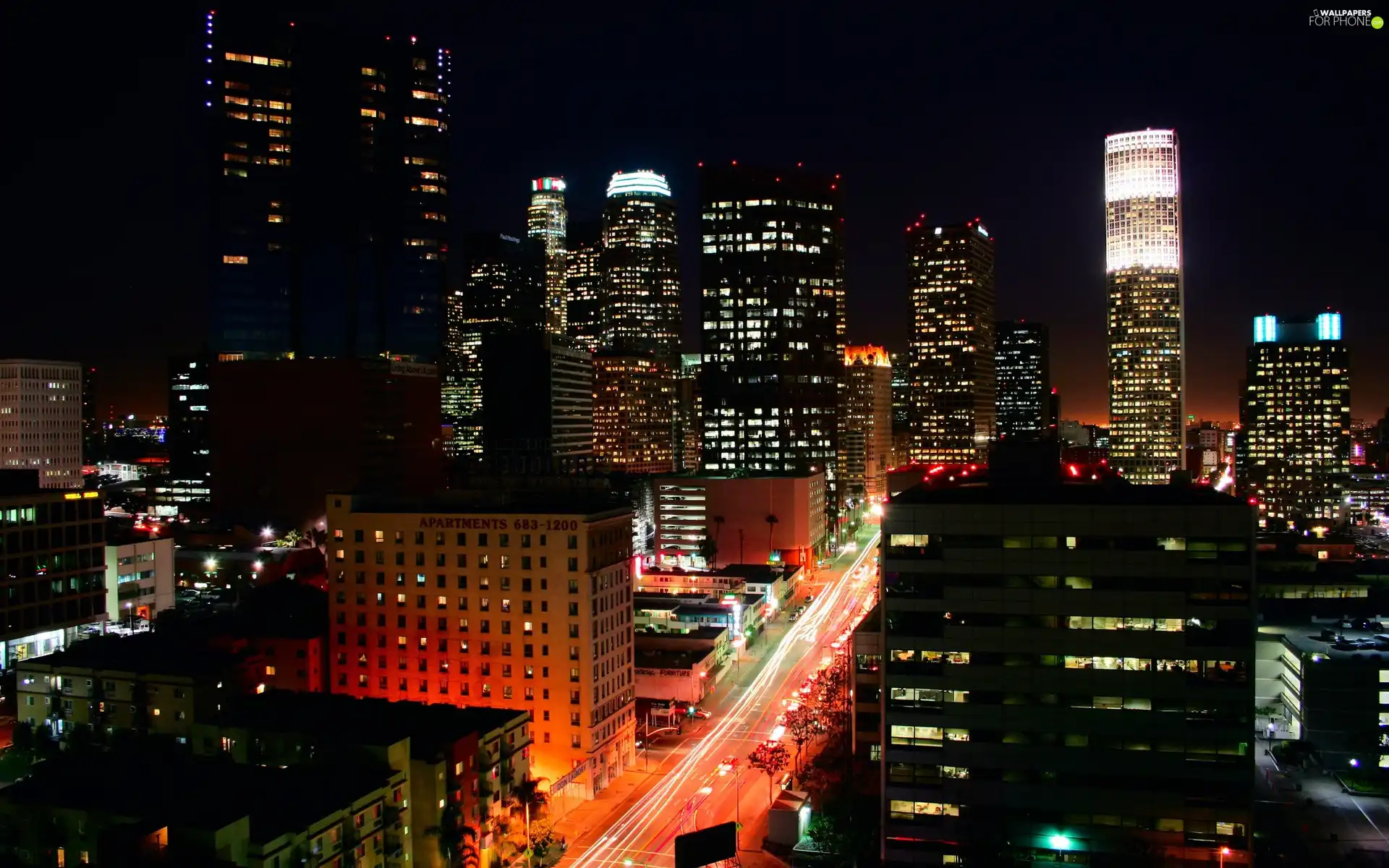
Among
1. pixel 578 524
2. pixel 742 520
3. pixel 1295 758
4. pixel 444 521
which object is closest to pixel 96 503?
pixel 444 521

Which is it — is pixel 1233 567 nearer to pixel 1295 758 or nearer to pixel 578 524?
pixel 1295 758

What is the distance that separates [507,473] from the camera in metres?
93.2

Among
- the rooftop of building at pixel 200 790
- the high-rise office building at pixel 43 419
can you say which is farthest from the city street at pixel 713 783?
the high-rise office building at pixel 43 419

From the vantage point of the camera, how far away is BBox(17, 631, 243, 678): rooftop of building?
67.9 metres

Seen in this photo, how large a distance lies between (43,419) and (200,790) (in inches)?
6748

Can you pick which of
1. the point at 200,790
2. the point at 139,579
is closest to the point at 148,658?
the point at 200,790

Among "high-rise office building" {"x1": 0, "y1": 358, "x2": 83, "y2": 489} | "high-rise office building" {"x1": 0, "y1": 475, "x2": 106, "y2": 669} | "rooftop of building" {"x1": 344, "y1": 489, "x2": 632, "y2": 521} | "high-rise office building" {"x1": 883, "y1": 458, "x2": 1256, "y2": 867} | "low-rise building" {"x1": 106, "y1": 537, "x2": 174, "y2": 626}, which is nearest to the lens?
"high-rise office building" {"x1": 883, "y1": 458, "x2": 1256, "y2": 867}

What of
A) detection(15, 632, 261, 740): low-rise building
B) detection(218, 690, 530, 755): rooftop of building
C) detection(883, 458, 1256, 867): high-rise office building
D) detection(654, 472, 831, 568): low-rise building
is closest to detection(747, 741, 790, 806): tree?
detection(883, 458, 1256, 867): high-rise office building

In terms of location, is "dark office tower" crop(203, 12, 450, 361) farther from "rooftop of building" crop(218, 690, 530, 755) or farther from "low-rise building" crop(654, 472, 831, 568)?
"rooftop of building" crop(218, 690, 530, 755)

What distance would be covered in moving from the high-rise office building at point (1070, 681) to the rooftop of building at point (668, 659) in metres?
37.0

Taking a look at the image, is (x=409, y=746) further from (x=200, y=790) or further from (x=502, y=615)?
(x=502, y=615)

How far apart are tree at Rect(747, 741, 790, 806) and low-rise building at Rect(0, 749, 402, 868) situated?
28212 mm

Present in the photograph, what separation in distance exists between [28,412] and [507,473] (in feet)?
459

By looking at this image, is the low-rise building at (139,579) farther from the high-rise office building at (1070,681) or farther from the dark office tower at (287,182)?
the high-rise office building at (1070,681)
